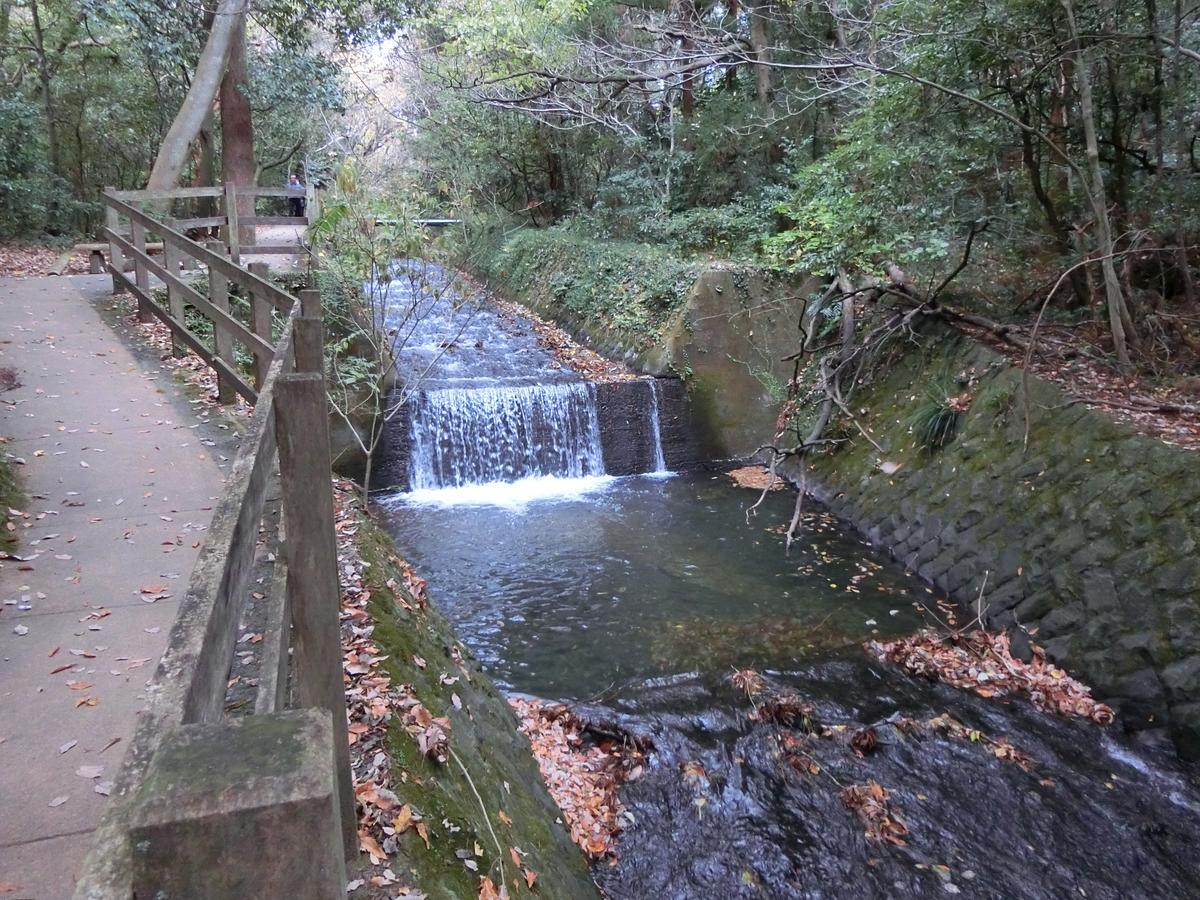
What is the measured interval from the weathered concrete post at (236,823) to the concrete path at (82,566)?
197 centimetres

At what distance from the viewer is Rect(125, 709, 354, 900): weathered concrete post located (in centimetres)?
96

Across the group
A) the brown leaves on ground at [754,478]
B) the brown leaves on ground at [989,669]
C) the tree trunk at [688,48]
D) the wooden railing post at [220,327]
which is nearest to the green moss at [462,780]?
the wooden railing post at [220,327]

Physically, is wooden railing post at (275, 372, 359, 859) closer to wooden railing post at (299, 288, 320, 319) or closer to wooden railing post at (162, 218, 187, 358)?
wooden railing post at (299, 288, 320, 319)

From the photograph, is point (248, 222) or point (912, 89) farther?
point (248, 222)

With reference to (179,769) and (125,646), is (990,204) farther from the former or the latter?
(179,769)

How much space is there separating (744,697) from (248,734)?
5.62m

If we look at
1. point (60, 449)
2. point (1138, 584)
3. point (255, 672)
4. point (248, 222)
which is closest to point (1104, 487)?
point (1138, 584)

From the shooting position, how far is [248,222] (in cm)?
1292

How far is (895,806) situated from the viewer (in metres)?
5.17

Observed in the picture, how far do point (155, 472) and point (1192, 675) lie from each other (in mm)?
7606

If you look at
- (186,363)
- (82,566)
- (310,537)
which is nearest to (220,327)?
(186,363)

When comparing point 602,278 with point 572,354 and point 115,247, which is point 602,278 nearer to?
point 572,354

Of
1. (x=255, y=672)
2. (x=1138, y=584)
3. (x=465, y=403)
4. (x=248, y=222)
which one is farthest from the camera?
(x=248, y=222)

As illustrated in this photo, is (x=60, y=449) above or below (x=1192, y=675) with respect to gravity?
above
